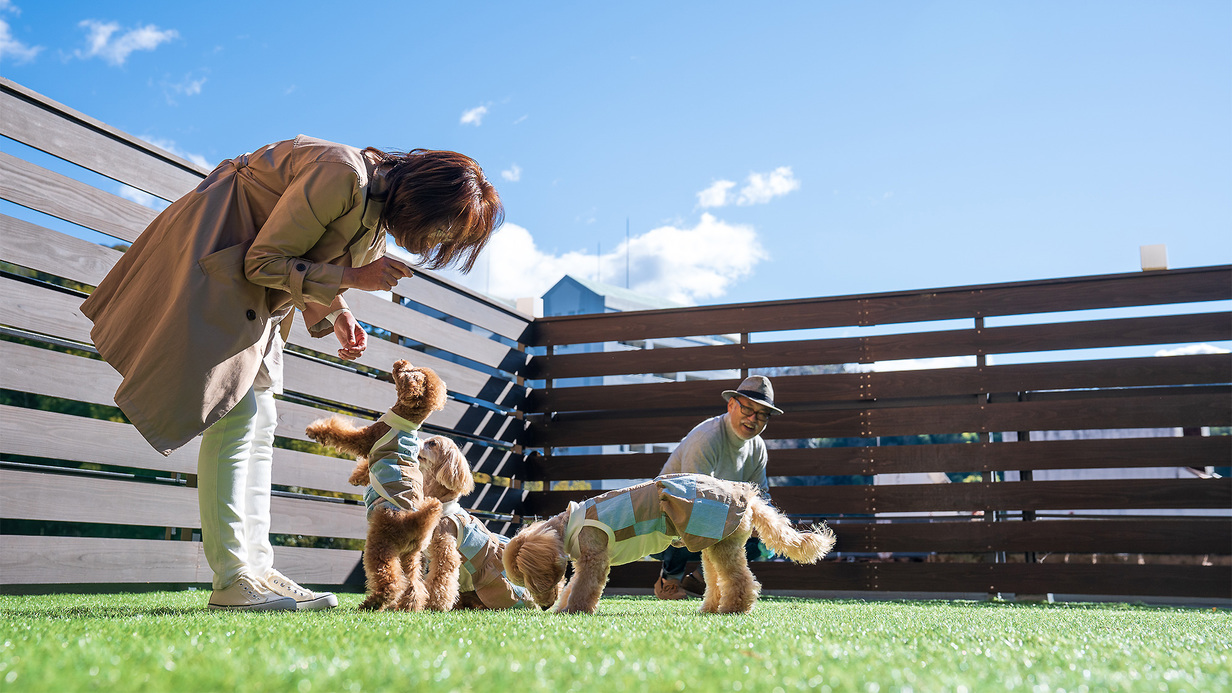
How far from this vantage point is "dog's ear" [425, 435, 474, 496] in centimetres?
310

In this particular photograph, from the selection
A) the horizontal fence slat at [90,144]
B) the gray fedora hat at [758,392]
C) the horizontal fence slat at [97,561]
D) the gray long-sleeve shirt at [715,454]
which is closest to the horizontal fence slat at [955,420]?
the gray long-sleeve shirt at [715,454]

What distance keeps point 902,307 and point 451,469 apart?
13.7 feet

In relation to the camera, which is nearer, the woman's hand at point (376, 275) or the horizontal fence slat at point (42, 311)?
the woman's hand at point (376, 275)

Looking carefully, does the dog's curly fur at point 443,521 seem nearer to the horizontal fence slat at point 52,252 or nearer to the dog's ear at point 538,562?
the dog's ear at point 538,562

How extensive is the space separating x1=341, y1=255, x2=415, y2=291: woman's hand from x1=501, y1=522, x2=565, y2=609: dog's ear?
99cm

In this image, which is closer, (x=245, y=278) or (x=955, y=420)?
(x=245, y=278)

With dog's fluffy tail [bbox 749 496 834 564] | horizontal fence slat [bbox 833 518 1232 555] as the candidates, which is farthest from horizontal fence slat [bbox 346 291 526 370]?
dog's fluffy tail [bbox 749 496 834 564]

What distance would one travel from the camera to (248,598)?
2.26 meters

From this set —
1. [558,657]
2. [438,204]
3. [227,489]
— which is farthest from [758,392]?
[558,657]

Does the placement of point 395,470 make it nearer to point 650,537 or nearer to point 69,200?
point 650,537

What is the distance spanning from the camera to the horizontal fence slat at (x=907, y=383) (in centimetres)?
566

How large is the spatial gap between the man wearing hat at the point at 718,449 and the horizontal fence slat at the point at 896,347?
1.66m

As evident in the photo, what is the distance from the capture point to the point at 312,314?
2.68 m

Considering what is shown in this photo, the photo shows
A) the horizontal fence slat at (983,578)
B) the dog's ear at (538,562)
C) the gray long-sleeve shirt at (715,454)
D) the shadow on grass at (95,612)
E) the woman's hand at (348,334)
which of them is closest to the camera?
the shadow on grass at (95,612)
